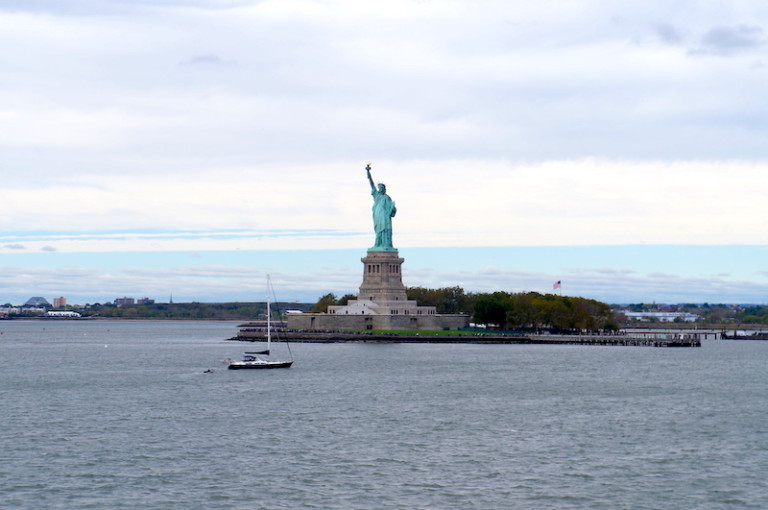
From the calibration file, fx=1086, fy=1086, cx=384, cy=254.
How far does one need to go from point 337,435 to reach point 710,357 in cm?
8382

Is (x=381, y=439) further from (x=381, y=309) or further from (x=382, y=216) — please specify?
(x=382, y=216)

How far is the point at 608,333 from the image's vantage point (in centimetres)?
19025

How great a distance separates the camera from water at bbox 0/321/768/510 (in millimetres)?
37219

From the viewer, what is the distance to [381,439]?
48.9 meters

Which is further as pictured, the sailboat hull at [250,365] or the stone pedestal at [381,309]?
the stone pedestal at [381,309]

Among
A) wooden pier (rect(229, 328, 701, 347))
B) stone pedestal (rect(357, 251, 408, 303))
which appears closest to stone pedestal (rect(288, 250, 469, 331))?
stone pedestal (rect(357, 251, 408, 303))

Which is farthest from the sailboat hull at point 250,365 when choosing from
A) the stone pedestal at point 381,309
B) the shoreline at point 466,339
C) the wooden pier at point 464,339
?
the stone pedestal at point 381,309

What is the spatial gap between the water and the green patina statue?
7737cm

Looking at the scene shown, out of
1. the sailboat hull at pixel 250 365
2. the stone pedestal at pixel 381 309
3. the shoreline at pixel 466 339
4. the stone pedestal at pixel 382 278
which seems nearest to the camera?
the sailboat hull at pixel 250 365

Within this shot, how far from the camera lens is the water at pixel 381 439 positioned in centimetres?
3722

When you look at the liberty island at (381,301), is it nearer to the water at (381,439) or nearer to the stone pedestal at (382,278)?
the stone pedestal at (382,278)

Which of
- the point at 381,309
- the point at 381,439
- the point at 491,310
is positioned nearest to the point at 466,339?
the point at 381,309

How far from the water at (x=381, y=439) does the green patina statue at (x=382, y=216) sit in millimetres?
77366

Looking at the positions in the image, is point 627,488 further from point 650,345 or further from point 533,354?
point 650,345
